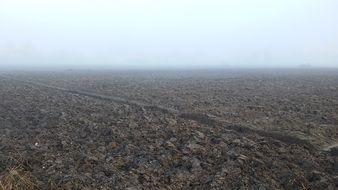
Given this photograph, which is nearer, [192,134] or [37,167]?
[37,167]

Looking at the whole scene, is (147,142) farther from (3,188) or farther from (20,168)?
(3,188)

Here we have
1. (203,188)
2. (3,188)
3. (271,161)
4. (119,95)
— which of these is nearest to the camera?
(3,188)

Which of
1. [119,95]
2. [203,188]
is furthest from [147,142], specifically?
[119,95]

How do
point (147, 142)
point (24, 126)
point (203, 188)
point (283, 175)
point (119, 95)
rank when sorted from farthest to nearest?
point (119, 95), point (24, 126), point (147, 142), point (283, 175), point (203, 188)

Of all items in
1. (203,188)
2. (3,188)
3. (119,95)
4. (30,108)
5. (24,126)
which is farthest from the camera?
(119,95)

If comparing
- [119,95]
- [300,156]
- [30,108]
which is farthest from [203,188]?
[119,95]

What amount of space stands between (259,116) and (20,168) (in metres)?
10.0

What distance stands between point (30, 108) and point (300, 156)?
12.0 m

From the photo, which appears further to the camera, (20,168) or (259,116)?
(259,116)

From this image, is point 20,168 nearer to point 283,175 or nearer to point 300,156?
point 283,175

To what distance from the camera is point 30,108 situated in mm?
19031

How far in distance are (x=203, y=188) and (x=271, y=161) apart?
230 centimetres

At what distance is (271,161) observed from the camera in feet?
34.3

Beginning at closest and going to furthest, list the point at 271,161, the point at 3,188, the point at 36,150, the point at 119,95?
the point at 3,188 < the point at 271,161 < the point at 36,150 < the point at 119,95
